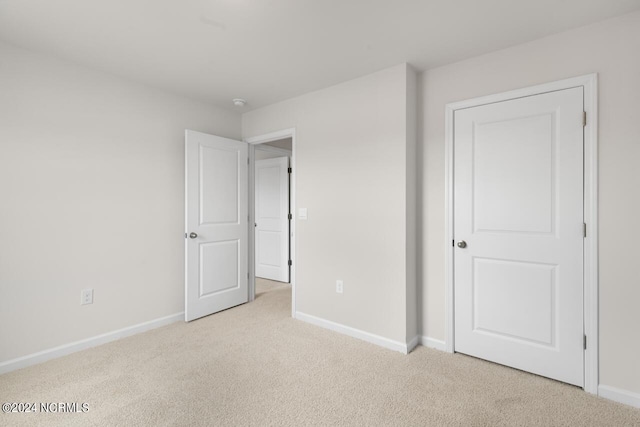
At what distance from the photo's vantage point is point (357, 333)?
9.34ft

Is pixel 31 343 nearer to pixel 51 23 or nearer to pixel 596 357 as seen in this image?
pixel 51 23

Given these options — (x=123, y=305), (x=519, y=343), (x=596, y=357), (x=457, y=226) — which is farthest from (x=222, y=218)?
(x=596, y=357)

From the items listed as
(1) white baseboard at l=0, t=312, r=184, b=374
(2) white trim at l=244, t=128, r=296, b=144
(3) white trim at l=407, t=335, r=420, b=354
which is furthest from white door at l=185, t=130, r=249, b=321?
(3) white trim at l=407, t=335, r=420, b=354

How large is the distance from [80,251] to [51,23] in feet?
5.47

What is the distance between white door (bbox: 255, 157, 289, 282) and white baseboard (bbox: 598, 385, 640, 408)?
3.78 meters

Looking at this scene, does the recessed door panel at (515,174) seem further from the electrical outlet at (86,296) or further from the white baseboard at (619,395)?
the electrical outlet at (86,296)

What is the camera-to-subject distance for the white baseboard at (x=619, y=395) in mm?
1860

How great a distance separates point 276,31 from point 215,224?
2.11 m

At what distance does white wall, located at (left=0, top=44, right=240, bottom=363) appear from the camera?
227 cm

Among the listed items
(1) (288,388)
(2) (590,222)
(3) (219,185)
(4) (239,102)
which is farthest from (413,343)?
(4) (239,102)

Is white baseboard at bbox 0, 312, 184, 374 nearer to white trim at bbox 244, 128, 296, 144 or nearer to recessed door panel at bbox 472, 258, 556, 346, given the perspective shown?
white trim at bbox 244, 128, 296, 144

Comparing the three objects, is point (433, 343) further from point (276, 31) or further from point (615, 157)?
point (276, 31)

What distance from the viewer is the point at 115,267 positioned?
280 cm

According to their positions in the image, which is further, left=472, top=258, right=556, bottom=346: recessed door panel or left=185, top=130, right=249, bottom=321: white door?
left=185, top=130, right=249, bottom=321: white door
